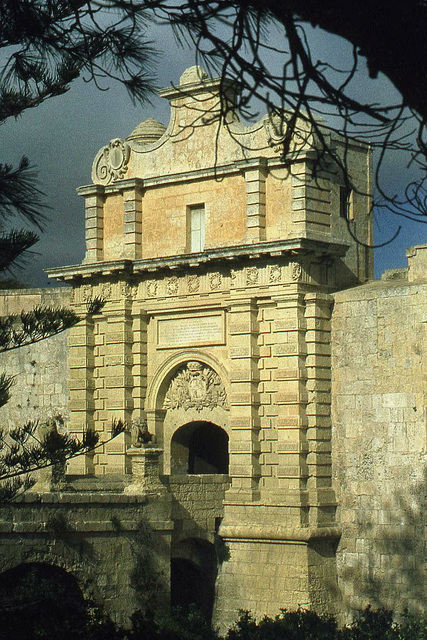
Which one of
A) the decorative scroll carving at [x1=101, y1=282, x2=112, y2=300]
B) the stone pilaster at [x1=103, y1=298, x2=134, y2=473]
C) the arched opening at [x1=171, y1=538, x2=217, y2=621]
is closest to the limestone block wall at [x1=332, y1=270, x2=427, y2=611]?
the arched opening at [x1=171, y1=538, x2=217, y2=621]

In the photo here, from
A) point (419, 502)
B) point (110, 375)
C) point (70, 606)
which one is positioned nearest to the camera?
point (70, 606)

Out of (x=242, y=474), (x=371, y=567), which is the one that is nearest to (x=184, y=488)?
(x=242, y=474)

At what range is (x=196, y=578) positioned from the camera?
21.5 metres

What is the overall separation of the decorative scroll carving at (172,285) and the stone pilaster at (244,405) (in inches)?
61.3

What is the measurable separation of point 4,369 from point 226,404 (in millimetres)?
5753

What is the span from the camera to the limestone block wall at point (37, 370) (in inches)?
945

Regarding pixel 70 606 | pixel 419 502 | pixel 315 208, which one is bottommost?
pixel 70 606

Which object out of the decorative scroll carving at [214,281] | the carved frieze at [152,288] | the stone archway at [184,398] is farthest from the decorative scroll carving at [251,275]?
the carved frieze at [152,288]

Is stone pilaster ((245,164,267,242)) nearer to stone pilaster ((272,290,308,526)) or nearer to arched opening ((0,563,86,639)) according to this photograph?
stone pilaster ((272,290,308,526))

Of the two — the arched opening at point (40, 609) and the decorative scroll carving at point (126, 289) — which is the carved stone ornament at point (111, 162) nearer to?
the decorative scroll carving at point (126, 289)

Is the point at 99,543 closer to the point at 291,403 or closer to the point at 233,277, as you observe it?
the point at 291,403

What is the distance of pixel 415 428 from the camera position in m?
19.4

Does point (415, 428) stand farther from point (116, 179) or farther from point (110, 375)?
point (116, 179)

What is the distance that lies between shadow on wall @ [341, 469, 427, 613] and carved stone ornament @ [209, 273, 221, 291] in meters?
4.81
